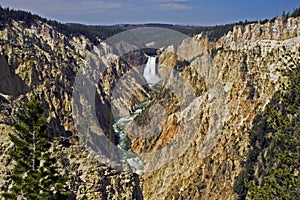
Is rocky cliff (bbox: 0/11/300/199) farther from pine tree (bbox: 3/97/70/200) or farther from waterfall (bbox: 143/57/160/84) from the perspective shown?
waterfall (bbox: 143/57/160/84)

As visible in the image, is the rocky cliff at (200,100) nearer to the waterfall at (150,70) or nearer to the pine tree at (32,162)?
the pine tree at (32,162)

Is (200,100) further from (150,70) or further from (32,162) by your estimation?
(150,70)

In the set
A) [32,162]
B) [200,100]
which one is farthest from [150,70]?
[32,162]

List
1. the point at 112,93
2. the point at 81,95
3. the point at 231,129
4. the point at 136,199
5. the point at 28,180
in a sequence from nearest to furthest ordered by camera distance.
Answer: the point at 28,180
the point at 136,199
the point at 231,129
the point at 81,95
the point at 112,93

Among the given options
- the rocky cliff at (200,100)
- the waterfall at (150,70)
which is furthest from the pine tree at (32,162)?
the waterfall at (150,70)

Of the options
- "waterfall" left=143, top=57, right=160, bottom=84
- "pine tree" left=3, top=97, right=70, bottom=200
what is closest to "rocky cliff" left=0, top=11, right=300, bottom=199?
"pine tree" left=3, top=97, right=70, bottom=200

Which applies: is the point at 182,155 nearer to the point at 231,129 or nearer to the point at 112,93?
the point at 231,129

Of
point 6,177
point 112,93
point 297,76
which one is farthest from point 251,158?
point 112,93

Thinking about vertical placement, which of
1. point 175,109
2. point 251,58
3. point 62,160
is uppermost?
point 251,58
